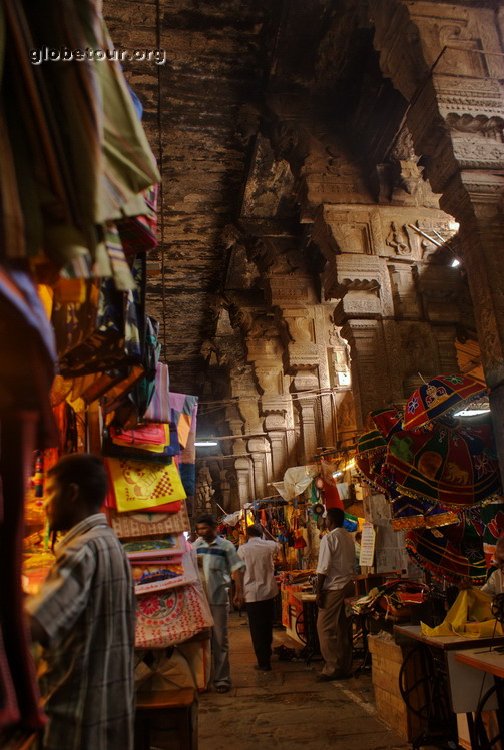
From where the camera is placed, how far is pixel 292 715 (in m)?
4.85

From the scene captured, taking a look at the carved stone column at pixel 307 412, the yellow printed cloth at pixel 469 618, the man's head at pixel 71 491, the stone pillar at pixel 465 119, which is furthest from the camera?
A: the carved stone column at pixel 307 412

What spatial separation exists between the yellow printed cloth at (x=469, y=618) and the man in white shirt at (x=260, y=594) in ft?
11.5

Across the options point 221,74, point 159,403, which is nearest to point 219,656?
point 159,403

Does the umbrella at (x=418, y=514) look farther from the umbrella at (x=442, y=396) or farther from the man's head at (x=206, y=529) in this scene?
the man's head at (x=206, y=529)

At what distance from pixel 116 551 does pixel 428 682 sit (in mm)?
3271

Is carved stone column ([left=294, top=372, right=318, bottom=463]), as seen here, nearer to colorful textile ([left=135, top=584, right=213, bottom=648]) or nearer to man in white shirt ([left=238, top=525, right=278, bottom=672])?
man in white shirt ([left=238, top=525, right=278, bottom=672])

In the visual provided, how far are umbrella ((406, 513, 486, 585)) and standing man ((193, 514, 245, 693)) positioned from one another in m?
2.24

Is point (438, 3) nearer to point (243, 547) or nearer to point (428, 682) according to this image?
point (428, 682)

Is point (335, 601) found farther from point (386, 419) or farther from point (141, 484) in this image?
point (141, 484)

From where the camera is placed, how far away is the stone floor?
4.18 meters

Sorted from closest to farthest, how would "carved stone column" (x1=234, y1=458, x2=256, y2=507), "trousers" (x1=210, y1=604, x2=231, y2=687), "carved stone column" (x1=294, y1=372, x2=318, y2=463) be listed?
1. "trousers" (x1=210, y1=604, x2=231, y2=687)
2. "carved stone column" (x1=294, y1=372, x2=318, y2=463)
3. "carved stone column" (x1=234, y1=458, x2=256, y2=507)

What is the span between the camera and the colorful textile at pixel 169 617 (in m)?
3.05

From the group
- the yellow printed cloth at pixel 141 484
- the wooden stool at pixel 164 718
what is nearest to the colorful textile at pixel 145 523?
the yellow printed cloth at pixel 141 484

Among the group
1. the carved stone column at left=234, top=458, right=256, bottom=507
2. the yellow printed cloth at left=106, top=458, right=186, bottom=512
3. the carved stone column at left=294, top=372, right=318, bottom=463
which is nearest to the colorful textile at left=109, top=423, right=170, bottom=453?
the yellow printed cloth at left=106, top=458, right=186, bottom=512
